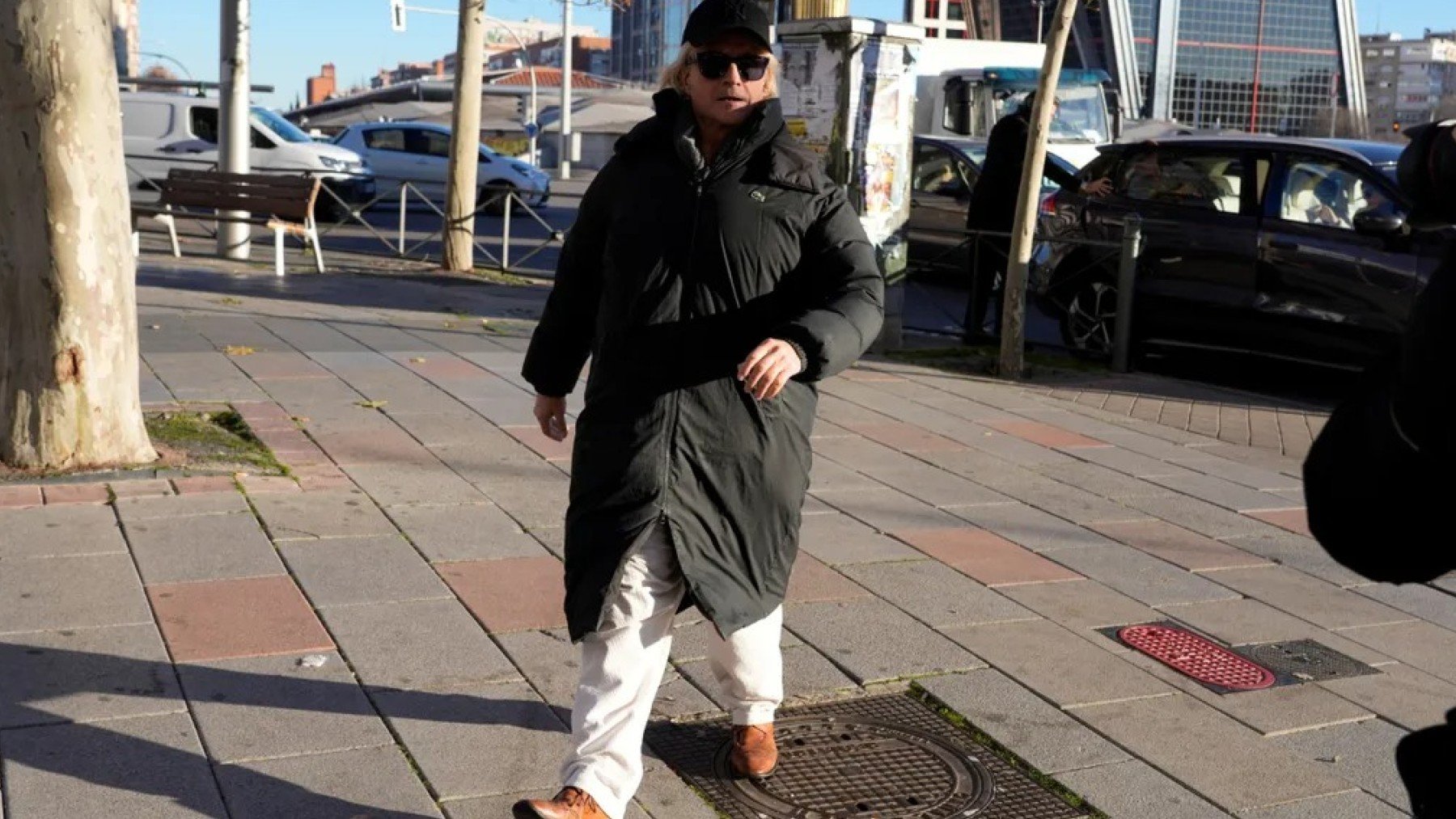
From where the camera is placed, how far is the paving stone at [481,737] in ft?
12.5

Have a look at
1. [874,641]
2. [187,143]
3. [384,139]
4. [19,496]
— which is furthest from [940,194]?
[384,139]

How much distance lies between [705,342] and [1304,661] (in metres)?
2.48

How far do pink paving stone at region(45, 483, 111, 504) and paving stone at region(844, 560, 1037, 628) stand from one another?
2.75m

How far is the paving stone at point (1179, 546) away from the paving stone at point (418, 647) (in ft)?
8.85

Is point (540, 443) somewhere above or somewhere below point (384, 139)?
below

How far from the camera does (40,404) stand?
6223 millimetres

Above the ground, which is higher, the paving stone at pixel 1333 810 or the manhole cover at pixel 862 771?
the manhole cover at pixel 862 771

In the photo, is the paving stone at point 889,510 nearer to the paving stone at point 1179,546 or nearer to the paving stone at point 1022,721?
the paving stone at point 1179,546

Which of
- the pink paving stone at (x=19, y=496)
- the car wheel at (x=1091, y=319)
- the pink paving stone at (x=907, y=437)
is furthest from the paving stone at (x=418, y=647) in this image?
the car wheel at (x=1091, y=319)

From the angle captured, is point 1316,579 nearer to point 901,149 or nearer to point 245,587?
point 245,587

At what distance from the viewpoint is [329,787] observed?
3713 millimetres

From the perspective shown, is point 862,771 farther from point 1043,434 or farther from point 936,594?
point 1043,434

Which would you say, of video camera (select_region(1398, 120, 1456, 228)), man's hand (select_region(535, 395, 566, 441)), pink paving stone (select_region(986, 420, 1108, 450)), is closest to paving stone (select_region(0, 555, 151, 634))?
man's hand (select_region(535, 395, 566, 441))

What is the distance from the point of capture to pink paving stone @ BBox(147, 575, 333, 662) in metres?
4.55
